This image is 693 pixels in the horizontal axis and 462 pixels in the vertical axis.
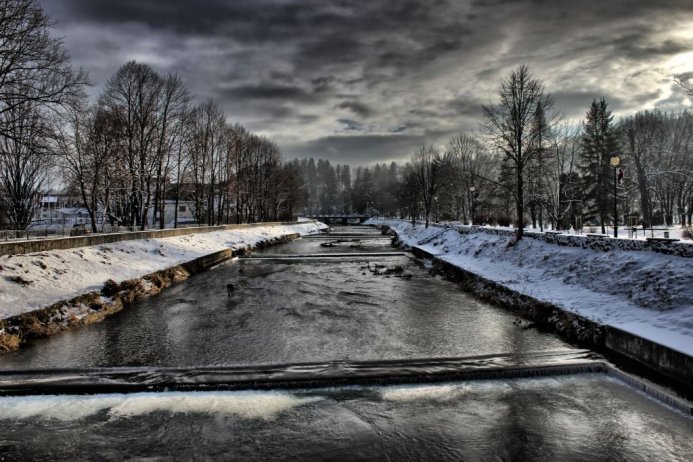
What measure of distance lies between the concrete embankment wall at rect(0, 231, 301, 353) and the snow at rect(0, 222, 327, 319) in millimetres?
312

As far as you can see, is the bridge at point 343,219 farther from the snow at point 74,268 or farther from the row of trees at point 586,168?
the snow at point 74,268

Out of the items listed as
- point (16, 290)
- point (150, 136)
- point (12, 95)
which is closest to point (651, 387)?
point (16, 290)

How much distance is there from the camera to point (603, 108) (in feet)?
179

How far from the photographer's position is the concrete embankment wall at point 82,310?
12203 mm

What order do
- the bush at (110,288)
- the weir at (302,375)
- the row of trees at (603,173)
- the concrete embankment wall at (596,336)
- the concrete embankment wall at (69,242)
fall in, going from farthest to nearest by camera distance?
the row of trees at (603,173) < the bush at (110,288) < the concrete embankment wall at (69,242) < the weir at (302,375) < the concrete embankment wall at (596,336)

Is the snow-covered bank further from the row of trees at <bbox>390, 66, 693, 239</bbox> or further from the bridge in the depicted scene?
the bridge

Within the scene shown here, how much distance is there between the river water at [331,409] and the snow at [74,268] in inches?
85.9

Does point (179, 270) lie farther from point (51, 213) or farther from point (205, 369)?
point (51, 213)

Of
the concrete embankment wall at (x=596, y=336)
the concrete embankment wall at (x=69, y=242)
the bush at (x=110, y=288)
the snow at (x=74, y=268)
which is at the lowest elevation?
the concrete embankment wall at (x=596, y=336)

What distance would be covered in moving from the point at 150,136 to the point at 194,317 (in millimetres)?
30194

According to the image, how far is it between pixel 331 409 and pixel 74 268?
1495 cm

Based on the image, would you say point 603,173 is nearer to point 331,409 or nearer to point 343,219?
point 331,409

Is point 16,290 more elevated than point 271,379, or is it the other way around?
point 16,290

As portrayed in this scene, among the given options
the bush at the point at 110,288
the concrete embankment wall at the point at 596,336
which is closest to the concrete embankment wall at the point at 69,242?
the bush at the point at 110,288
